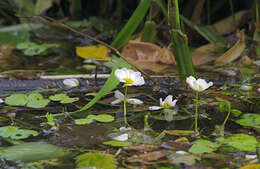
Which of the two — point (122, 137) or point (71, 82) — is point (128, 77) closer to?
point (122, 137)

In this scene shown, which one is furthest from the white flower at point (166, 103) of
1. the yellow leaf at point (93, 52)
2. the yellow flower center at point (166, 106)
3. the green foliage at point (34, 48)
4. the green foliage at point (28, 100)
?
the green foliage at point (34, 48)

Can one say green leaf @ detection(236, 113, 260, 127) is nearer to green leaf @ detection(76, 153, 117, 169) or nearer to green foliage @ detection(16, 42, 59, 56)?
green leaf @ detection(76, 153, 117, 169)

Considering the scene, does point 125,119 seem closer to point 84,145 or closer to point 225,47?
point 84,145

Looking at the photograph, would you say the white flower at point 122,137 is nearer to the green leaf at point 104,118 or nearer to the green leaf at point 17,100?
the green leaf at point 104,118

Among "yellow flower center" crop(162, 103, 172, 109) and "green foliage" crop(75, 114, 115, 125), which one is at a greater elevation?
"yellow flower center" crop(162, 103, 172, 109)

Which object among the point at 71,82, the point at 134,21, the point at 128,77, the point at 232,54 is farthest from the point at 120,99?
the point at 232,54

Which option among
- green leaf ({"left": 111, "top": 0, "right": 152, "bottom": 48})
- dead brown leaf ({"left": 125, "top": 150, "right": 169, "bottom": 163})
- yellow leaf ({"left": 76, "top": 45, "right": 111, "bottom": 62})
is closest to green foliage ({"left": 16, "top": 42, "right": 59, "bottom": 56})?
yellow leaf ({"left": 76, "top": 45, "right": 111, "bottom": 62})
